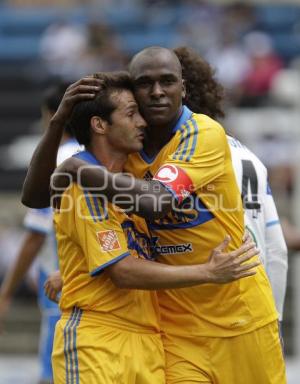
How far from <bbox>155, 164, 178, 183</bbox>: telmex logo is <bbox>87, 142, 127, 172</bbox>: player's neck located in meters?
0.29

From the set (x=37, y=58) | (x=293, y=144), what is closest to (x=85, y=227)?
(x=293, y=144)

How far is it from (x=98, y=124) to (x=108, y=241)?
583mm

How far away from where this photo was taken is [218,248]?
5031 millimetres

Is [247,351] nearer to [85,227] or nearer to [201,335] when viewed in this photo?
[201,335]

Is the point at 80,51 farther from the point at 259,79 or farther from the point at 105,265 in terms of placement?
the point at 105,265

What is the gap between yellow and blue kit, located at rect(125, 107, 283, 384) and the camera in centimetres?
525

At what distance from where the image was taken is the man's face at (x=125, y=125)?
5168 millimetres

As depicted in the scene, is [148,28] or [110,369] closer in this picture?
[110,369]

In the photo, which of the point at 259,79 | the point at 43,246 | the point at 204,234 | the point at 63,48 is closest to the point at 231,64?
the point at 259,79

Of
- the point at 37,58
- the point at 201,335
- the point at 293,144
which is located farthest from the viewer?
the point at 37,58

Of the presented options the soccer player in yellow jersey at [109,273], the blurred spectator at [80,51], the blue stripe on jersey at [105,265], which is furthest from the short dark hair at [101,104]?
the blurred spectator at [80,51]

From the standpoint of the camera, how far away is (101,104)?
204 inches

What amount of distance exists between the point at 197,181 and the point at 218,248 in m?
0.34

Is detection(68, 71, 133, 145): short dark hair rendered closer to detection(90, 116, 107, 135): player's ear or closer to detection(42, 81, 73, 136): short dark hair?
detection(90, 116, 107, 135): player's ear
